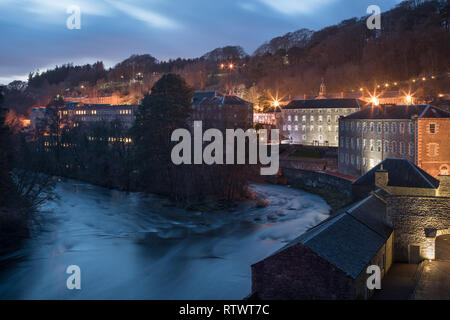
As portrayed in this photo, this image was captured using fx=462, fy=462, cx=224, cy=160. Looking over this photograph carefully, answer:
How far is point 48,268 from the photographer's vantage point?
2103 centimetres

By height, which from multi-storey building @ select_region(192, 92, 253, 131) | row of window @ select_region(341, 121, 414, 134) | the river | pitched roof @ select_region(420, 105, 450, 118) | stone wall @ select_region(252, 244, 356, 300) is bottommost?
the river

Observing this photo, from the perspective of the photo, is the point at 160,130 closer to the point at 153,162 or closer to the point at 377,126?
the point at 153,162

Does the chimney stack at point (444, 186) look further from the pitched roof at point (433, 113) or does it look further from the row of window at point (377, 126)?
the row of window at point (377, 126)

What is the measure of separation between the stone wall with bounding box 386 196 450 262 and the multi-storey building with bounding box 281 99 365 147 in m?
39.6

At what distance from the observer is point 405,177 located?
82.9 feet

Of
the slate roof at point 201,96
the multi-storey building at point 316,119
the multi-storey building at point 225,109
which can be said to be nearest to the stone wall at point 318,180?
the multi-storey building at point 316,119

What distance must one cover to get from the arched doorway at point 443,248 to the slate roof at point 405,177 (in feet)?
12.7

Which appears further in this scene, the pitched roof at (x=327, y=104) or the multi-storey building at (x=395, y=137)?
the pitched roof at (x=327, y=104)

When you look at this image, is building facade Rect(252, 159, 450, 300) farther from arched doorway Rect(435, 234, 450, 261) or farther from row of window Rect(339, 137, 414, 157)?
row of window Rect(339, 137, 414, 157)

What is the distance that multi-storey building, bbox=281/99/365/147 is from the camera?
59.0m

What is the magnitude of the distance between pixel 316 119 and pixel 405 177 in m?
36.5

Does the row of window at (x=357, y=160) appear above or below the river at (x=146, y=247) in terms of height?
above

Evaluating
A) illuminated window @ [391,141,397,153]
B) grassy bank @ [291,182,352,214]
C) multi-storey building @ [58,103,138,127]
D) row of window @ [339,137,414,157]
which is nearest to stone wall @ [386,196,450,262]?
grassy bank @ [291,182,352,214]

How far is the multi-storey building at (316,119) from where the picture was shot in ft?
193
